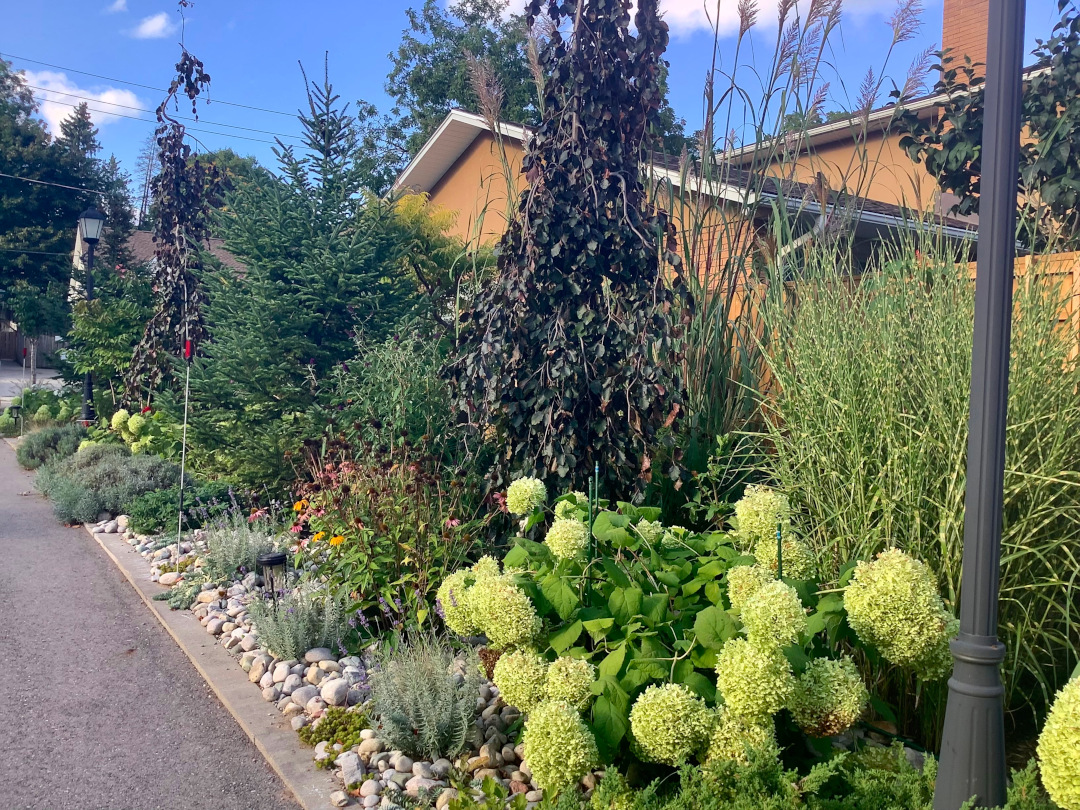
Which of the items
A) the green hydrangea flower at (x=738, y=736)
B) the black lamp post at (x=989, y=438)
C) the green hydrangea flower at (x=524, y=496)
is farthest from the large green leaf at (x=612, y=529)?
the black lamp post at (x=989, y=438)

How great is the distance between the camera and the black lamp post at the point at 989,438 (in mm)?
2111

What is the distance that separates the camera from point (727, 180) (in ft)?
15.7

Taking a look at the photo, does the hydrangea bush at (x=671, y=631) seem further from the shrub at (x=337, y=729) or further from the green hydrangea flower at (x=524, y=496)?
the shrub at (x=337, y=729)

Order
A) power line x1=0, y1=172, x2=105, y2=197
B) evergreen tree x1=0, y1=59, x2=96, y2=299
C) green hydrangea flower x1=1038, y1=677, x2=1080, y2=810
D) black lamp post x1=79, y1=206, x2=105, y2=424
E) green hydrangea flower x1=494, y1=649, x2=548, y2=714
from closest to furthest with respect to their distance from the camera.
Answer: green hydrangea flower x1=1038, y1=677, x2=1080, y2=810 < green hydrangea flower x1=494, y1=649, x2=548, y2=714 < black lamp post x1=79, y1=206, x2=105, y2=424 < evergreen tree x1=0, y1=59, x2=96, y2=299 < power line x1=0, y1=172, x2=105, y2=197

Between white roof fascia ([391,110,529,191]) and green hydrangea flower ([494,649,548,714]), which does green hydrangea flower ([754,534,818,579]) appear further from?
white roof fascia ([391,110,529,191])

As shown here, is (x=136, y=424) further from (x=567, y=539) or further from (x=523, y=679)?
(x=523, y=679)

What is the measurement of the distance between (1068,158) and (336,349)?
5.59 m

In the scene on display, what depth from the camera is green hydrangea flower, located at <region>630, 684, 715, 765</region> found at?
7.64 feet

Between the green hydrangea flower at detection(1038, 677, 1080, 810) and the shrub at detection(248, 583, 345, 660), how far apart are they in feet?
10.3

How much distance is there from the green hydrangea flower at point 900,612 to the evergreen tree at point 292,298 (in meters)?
4.91

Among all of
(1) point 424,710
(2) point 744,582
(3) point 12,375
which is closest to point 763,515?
(2) point 744,582

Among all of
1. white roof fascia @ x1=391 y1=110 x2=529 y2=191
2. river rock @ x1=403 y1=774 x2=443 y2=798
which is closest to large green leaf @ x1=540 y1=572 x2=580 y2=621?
river rock @ x1=403 y1=774 x2=443 y2=798

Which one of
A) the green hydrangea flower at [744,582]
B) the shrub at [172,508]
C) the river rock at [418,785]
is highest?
the green hydrangea flower at [744,582]

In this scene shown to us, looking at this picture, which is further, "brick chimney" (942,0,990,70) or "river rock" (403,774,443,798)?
"brick chimney" (942,0,990,70)
